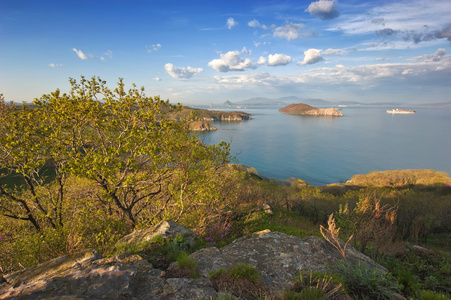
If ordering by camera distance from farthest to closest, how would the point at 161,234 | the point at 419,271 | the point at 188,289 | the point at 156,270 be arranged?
the point at 161,234
the point at 419,271
the point at 156,270
the point at 188,289

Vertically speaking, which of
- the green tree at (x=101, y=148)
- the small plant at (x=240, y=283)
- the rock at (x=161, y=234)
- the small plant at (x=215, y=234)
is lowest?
the small plant at (x=215, y=234)

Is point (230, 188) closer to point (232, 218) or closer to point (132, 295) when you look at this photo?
point (232, 218)


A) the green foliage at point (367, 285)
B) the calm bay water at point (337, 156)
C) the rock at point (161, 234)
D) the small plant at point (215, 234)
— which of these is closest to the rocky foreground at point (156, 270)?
the rock at point (161, 234)

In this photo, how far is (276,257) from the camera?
302 inches

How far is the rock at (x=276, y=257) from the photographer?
671cm

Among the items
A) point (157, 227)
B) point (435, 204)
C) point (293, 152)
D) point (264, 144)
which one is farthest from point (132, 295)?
point (264, 144)

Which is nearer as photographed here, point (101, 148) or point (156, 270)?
point (156, 270)

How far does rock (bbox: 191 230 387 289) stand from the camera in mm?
6715

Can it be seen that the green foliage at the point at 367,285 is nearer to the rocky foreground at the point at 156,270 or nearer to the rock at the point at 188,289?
the rocky foreground at the point at 156,270

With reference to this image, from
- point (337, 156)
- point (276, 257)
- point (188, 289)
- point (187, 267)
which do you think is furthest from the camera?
point (337, 156)

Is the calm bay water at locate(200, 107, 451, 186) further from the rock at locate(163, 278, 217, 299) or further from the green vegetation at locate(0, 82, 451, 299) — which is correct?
the rock at locate(163, 278, 217, 299)

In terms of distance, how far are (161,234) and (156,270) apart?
8.64 ft

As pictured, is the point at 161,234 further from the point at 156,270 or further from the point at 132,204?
the point at 132,204

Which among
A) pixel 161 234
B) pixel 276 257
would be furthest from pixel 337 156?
pixel 161 234
